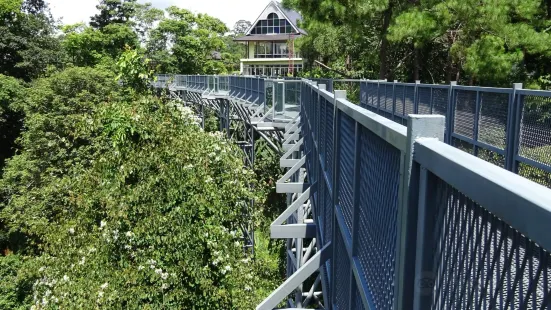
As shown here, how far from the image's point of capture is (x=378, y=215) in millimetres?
1962

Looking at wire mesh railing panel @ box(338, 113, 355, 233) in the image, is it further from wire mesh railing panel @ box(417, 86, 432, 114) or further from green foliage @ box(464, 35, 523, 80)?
green foliage @ box(464, 35, 523, 80)

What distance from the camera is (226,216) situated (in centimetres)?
855

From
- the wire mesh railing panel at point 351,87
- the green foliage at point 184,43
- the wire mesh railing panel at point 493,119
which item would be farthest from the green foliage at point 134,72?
the green foliage at point 184,43

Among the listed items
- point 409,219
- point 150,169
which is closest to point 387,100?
point 150,169

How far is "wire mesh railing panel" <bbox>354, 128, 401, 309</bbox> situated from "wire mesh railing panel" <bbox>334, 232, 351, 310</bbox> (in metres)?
0.40

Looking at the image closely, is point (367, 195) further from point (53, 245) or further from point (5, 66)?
point (5, 66)

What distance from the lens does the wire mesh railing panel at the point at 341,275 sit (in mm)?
2760

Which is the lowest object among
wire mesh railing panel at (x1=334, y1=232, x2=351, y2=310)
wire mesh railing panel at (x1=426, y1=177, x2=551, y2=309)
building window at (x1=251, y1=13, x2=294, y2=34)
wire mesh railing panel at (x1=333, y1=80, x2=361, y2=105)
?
wire mesh railing panel at (x1=334, y1=232, x2=351, y2=310)

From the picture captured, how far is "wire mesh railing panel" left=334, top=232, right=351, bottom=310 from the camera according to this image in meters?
2.76

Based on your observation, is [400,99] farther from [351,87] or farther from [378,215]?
[378,215]

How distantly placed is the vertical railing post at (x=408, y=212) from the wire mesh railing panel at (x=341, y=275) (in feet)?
4.08

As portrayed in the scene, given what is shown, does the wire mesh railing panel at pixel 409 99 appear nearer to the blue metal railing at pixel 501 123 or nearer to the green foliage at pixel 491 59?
the blue metal railing at pixel 501 123

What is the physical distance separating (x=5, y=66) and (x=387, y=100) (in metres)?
25.9

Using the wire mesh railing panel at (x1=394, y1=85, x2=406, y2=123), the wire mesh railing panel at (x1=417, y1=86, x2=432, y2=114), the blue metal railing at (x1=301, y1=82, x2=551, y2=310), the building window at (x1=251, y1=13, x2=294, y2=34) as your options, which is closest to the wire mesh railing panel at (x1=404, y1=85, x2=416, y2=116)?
the wire mesh railing panel at (x1=394, y1=85, x2=406, y2=123)
